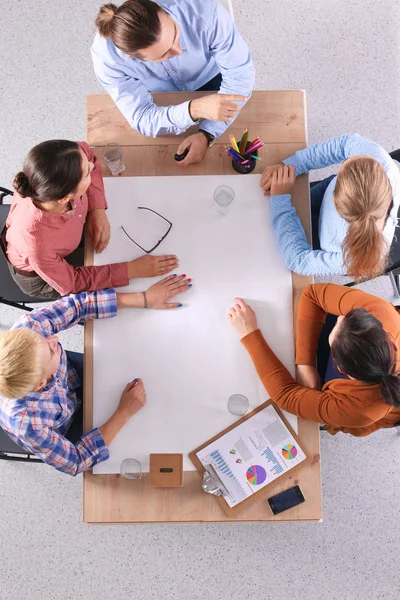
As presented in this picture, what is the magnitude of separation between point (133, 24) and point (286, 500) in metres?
1.32

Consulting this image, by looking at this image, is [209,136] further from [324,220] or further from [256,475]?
[256,475]

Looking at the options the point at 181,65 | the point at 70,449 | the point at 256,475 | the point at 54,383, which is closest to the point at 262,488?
the point at 256,475

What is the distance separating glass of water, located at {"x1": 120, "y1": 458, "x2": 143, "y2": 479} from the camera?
1.43 m

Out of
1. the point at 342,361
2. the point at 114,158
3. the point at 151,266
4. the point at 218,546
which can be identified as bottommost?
the point at 218,546

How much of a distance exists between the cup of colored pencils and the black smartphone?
0.96 metres

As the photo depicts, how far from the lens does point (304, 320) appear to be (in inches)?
58.8

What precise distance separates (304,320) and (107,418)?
2.08ft

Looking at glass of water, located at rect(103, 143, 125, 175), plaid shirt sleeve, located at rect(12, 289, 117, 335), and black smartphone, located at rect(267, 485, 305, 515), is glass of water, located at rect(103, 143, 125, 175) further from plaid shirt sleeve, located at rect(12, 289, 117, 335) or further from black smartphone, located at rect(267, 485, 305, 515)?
black smartphone, located at rect(267, 485, 305, 515)

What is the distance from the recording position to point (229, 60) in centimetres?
160

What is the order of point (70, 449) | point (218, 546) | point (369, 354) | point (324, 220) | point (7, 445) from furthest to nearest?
1. point (218, 546)
2. point (7, 445)
3. point (324, 220)
4. point (70, 449)
5. point (369, 354)

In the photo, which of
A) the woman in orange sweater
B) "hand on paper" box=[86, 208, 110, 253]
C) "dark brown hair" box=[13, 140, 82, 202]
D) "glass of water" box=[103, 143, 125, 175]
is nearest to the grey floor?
the woman in orange sweater

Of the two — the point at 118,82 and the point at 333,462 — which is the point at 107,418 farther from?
the point at 333,462

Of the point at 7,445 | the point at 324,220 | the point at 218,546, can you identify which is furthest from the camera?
the point at 218,546

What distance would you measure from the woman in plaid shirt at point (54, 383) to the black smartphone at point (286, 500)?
46cm
